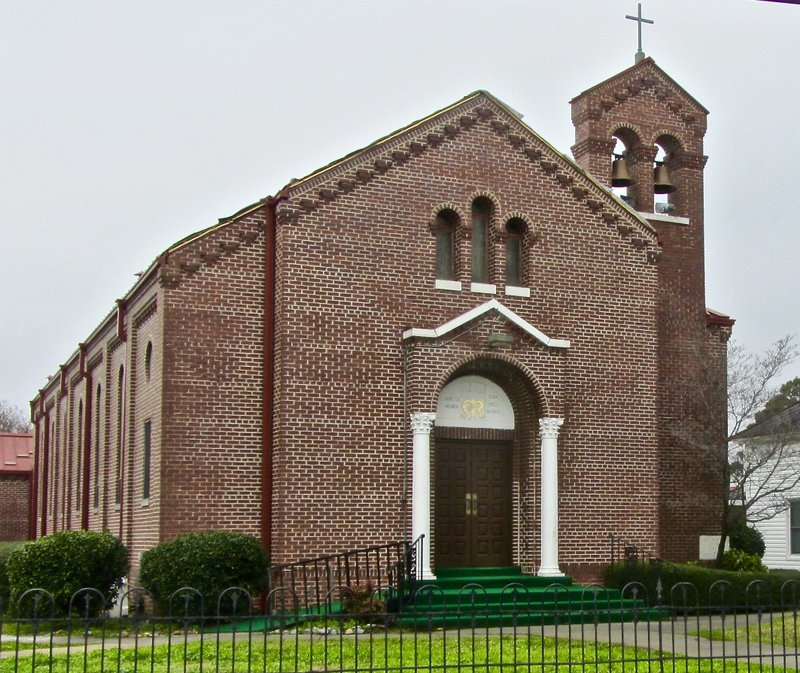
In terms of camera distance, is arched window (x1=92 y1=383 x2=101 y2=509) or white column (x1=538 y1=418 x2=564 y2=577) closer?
white column (x1=538 y1=418 x2=564 y2=577)

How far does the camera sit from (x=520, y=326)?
67.4 feet

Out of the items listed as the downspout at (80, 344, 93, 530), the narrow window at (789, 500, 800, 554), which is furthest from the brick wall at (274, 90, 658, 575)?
the narrow window at (789, 500, 800, 554)

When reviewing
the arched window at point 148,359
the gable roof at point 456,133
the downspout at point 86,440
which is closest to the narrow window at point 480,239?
the gable roof at point 456,133

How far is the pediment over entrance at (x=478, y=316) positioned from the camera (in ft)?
65.9

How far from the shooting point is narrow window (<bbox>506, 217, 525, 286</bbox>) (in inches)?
847

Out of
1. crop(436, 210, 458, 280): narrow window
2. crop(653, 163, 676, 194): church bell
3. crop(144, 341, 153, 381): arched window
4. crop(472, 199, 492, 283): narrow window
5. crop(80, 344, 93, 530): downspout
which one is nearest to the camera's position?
crop(144, 341, 153, 381): arched window

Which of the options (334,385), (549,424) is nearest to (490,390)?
(549,424)

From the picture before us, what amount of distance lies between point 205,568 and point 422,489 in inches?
151

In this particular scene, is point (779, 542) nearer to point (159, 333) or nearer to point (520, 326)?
point (520, 326)

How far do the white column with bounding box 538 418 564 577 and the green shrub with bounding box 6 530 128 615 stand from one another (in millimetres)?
6918

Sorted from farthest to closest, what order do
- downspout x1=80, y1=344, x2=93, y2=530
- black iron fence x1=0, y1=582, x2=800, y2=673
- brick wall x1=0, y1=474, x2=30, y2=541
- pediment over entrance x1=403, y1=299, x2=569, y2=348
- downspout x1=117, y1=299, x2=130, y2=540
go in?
brick wall x1=0, y1=474, x2=30, y2=541
downspout x1=80, y1=344, x2=93, y2=530
downspout x1=117, y1=299, x2=130, y2=540
pediment over entrance x1=403, y1=299, x2=569, y2=348
black iron fence x1=0, y1=582, x2=800, y2=673

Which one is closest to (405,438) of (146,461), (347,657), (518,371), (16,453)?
(518,371)

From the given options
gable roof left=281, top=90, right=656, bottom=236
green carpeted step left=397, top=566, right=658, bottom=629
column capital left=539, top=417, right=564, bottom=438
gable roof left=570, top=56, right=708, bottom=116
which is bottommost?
green carpeted step left=397, top=566, right=658, bottom=629

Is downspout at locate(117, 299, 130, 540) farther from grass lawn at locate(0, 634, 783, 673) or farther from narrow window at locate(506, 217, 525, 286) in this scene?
grass lawn at locate(0, 634, 783, 673)
